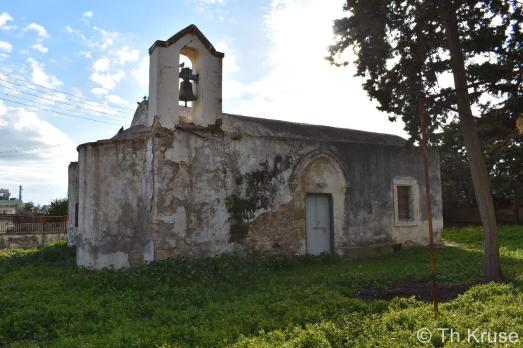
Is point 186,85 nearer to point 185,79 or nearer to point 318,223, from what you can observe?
point 185,79

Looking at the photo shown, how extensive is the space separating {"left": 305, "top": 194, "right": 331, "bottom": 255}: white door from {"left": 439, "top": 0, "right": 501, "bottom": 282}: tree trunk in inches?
196

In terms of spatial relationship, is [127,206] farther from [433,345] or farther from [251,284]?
[433,345]

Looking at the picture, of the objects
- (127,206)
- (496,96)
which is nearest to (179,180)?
(127,206)

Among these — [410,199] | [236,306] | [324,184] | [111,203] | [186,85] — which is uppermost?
[186,85]

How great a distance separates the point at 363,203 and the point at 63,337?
996 cm

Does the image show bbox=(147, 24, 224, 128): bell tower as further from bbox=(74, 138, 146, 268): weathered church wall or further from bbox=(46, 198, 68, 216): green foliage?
bbox=(46, 198, 68, 216): green foliage

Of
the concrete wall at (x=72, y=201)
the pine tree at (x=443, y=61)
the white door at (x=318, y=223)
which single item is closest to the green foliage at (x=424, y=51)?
the pine tree at (x=443, y=61)

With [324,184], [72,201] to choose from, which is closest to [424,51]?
[324,184]

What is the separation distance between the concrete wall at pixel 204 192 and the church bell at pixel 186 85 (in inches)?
37.3

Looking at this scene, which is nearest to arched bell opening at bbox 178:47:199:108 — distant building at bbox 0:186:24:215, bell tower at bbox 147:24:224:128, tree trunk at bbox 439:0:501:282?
bell tower at bbox 147:24:224:128

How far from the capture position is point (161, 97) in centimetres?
1050

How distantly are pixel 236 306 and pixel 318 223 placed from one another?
6.37 meters

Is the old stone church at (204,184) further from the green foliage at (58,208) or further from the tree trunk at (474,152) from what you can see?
the green foliage at (58,208)

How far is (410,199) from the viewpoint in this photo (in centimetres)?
1520
